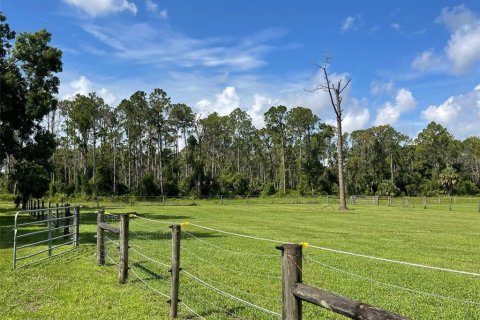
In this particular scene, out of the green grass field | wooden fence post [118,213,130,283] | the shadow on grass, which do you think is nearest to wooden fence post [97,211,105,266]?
the green grass field

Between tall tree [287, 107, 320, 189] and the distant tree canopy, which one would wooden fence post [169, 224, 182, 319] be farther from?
tall tree [287, 107, 320, 189]

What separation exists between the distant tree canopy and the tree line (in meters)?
30.0

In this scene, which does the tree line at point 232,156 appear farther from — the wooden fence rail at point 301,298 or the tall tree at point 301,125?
the wooden fence rail at point 301,298

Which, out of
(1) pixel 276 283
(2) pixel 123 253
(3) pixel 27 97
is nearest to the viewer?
(1) pixel 276 283

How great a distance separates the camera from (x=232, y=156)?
96.6m

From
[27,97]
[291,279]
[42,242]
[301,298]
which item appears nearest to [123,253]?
[42,242]

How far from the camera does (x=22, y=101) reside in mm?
26391

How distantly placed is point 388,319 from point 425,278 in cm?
690

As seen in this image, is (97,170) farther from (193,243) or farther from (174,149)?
(193,243)

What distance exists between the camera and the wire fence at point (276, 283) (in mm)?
6453

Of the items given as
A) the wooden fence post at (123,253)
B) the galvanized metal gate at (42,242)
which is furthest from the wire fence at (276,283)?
the galvanized metal gate at (42,242)

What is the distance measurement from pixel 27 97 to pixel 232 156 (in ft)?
234

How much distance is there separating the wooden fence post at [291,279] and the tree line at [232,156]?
48.9 m

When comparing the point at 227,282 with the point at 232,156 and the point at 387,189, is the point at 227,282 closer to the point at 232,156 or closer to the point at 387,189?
the point at 387,189
